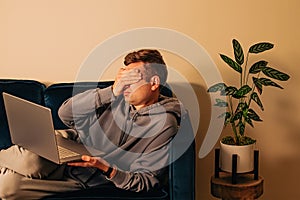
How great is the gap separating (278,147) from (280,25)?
0.71 m

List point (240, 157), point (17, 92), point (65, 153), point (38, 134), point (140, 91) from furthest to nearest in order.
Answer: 1. point (17, 92)
2. point (240, 157)
3. point (140, 91)
4. point (65, 153)
5. point (38, 134)

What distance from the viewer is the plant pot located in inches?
94.4

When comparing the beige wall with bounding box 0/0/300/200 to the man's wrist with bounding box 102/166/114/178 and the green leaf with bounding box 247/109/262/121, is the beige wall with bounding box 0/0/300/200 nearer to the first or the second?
the green leaf with bounding box 247/109/262/121

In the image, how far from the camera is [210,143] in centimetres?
284

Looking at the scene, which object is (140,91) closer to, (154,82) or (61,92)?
(154,82)

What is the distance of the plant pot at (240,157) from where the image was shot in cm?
240

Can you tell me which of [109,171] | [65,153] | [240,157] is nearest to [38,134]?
[65,153]

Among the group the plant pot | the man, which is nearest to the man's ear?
the man

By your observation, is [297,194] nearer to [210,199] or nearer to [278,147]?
[278,147]

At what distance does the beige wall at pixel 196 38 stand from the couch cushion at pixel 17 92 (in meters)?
0.23

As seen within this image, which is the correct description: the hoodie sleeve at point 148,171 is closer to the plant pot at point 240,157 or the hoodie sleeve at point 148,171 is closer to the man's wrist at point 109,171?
the man's wrist at point 109,171

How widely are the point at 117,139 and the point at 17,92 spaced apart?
0.64 meters

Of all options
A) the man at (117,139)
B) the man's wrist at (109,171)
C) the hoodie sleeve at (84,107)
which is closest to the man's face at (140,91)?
the man at (117,139)

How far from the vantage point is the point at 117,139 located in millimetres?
2316
